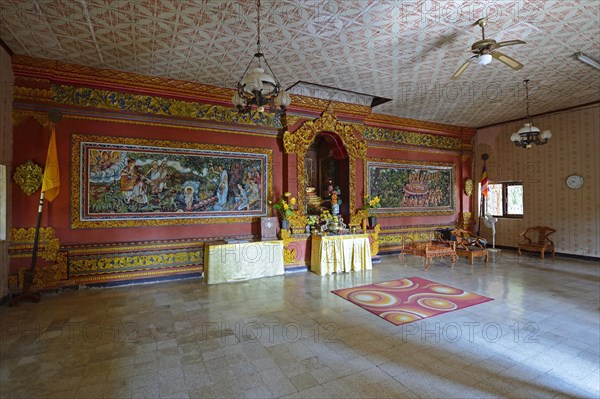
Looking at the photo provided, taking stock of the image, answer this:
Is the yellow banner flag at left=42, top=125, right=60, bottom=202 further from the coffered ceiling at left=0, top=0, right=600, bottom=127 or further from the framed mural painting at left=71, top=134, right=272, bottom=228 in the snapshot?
the coffered ceiling at left=0, top=0, right=600, bottom=127

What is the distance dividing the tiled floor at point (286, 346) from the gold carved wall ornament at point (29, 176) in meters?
1.86

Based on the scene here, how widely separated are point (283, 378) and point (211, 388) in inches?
25.3

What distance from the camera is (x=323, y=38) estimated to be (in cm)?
456

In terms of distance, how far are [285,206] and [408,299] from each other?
3.12 m

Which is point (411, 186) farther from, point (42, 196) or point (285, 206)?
point (42, 196)

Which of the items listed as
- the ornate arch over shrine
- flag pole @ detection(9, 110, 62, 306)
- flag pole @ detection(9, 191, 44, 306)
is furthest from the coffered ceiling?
flag pole @ detection(9, 191, 44, 306)

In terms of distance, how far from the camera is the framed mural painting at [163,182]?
221 inches

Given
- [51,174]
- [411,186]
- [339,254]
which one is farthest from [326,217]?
[51,174]

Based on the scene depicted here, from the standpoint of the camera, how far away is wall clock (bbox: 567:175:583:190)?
8098 millimetres

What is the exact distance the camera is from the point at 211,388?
2.68 m

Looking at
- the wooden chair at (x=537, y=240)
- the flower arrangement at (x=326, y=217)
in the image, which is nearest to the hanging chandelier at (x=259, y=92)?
the flower arrangement at (x=326, y=217)

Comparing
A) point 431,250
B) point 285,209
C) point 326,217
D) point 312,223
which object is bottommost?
point 431,250

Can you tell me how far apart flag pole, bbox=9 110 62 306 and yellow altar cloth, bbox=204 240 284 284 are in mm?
2698

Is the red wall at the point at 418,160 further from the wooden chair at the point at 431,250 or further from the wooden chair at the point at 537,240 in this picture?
the wooden chair at the point at 537,240
